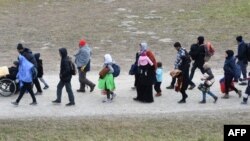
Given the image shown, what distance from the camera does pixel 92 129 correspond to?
1434 cm

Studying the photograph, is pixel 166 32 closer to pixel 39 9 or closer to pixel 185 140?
pixel 39 9

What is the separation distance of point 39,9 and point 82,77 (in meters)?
11.7

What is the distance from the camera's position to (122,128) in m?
14.4

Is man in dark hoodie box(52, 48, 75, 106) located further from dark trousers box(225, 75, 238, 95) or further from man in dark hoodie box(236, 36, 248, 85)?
man in dark hoodie box(236, 36, 248, 85)

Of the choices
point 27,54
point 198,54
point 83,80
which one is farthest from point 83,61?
point 198,54

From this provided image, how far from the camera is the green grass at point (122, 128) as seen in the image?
13930 mm

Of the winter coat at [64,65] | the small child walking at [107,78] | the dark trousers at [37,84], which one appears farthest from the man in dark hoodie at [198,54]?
the dark trousers at [37,84]

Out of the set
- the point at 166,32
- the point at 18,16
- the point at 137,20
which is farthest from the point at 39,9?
the point at 166,32

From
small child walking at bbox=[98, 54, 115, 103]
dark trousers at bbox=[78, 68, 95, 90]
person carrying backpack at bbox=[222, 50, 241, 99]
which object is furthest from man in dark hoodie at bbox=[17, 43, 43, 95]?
person carrying backpack at bbox=[222, 50, 241, 99]

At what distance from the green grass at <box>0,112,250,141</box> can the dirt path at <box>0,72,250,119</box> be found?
52 cm

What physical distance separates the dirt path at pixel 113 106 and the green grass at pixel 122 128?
1.70 ft

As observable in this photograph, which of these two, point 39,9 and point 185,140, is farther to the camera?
point 39,9

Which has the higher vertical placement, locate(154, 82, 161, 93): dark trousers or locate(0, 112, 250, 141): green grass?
locate(154, 82, 161, 93): dark trousers

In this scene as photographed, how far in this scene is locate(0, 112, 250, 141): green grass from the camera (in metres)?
13.9
